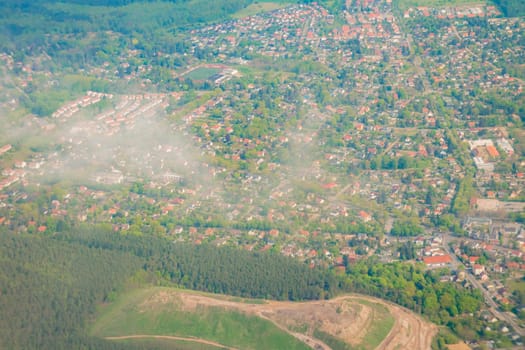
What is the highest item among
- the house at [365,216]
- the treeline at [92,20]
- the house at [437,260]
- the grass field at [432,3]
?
the grass field at [432,3]

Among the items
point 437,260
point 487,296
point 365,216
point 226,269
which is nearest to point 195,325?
point 226,269

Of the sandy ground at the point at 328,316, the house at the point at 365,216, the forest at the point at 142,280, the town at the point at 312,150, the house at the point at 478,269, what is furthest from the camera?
the house at the point at 365,216

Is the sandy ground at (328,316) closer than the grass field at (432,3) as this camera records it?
Yes

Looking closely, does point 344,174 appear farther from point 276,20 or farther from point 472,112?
point 276,20

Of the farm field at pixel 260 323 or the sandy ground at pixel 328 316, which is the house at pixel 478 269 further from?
the farm field at pixel 260 323

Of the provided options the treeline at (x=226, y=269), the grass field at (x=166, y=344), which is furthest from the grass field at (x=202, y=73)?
the grass field at (x=166, y=344)

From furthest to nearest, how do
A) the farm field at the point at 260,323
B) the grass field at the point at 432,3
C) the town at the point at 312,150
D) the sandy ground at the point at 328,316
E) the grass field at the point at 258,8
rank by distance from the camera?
the grass field at the point at 258,8 → the grass field at the point at 432,3 → the town at the point at 312,150 → the farm field at the point at 260,323 → the sandy ground at the point at 328,316

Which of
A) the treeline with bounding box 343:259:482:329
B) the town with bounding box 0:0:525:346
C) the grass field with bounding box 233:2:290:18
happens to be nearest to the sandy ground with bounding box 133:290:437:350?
the treeline with bounding box 343:259:482:329
